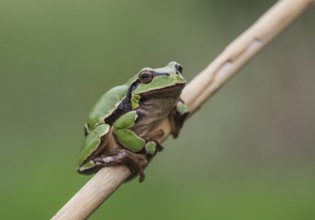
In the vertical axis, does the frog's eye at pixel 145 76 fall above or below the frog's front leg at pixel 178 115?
above

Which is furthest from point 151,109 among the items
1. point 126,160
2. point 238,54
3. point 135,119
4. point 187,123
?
point 187,123

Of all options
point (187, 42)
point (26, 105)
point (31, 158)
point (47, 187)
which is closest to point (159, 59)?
point (187, 42)

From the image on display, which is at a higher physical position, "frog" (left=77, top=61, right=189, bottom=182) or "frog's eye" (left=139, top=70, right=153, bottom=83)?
"frog's eye" (left=139, top=70, right=153, bottom=83)

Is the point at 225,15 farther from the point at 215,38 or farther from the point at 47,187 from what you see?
the point at 47,187

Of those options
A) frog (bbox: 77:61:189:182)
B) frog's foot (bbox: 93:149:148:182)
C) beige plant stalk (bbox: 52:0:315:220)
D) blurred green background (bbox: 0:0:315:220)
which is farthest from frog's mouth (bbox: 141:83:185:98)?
blurred green background (bbox: 0:0:315:220)

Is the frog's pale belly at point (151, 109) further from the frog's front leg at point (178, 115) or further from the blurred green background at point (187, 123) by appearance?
the blurred green background at point (187, 123)

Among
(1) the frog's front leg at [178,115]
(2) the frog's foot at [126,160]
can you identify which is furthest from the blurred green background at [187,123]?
(2) the frog's foot at [126,160]

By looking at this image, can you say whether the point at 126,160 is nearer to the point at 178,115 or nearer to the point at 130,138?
the point at 130,138

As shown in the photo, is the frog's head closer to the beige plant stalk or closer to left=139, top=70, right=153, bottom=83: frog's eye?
left=139, top=70, right=153, bottom=83: frog's eye

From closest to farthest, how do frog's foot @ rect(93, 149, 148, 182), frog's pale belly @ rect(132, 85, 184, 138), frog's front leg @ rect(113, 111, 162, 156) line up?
1. frog's foot @ rect(93, 149, 148, 182)
2. frog's front leg @ rect(113, 111, 162, 156)
3. frog's pale belly @ rect(132, 85, 184, 138)
